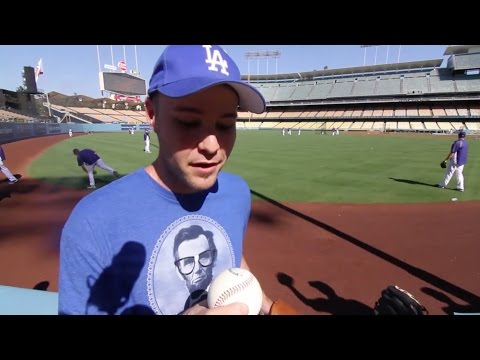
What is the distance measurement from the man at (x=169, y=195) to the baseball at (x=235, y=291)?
0.10 meters

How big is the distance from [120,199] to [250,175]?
37.1 feet

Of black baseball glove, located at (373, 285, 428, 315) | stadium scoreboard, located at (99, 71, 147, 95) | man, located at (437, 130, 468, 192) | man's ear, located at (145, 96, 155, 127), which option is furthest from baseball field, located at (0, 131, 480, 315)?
stadium scoreboard, located at (99, 71, 147, 95)

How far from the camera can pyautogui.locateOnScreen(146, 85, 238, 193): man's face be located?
1.30m

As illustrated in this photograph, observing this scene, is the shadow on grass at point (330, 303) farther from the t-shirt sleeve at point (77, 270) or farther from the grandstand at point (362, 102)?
the grandstand at point (362, 102)

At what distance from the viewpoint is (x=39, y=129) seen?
34.2m

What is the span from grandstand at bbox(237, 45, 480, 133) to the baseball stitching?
56505 mm

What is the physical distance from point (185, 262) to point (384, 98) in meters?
68.3

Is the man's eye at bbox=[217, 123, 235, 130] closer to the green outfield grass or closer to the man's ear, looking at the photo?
the man's ear

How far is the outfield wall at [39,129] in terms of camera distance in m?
25.4

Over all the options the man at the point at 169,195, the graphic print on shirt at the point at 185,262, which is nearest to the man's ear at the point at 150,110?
the man at the point at 169,195
